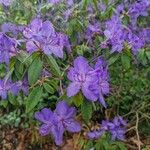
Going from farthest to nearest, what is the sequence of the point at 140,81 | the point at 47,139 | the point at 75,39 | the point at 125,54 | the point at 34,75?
1. the point at 47,139
2. the point at 140,81
3. the point at 75,39
4. the point at 125,54
5. the point at 34,75

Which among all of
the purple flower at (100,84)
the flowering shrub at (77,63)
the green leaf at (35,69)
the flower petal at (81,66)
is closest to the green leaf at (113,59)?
the flowering shrub at (77,63)

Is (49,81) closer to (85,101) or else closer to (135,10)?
(85,101)

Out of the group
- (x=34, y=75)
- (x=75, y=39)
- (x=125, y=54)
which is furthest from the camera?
(x=75, y=39)

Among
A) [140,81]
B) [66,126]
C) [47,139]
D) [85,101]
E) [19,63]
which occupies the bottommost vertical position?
[47,139]

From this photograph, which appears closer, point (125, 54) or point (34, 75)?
point (34, 75)

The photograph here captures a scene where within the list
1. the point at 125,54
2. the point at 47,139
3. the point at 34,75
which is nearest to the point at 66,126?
the point at 34,75

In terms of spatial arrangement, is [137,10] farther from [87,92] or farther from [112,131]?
[87,92]

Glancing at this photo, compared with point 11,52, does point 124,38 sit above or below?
below

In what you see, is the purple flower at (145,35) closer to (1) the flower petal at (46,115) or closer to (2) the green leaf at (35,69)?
(1) the flower petal at (46,115)
